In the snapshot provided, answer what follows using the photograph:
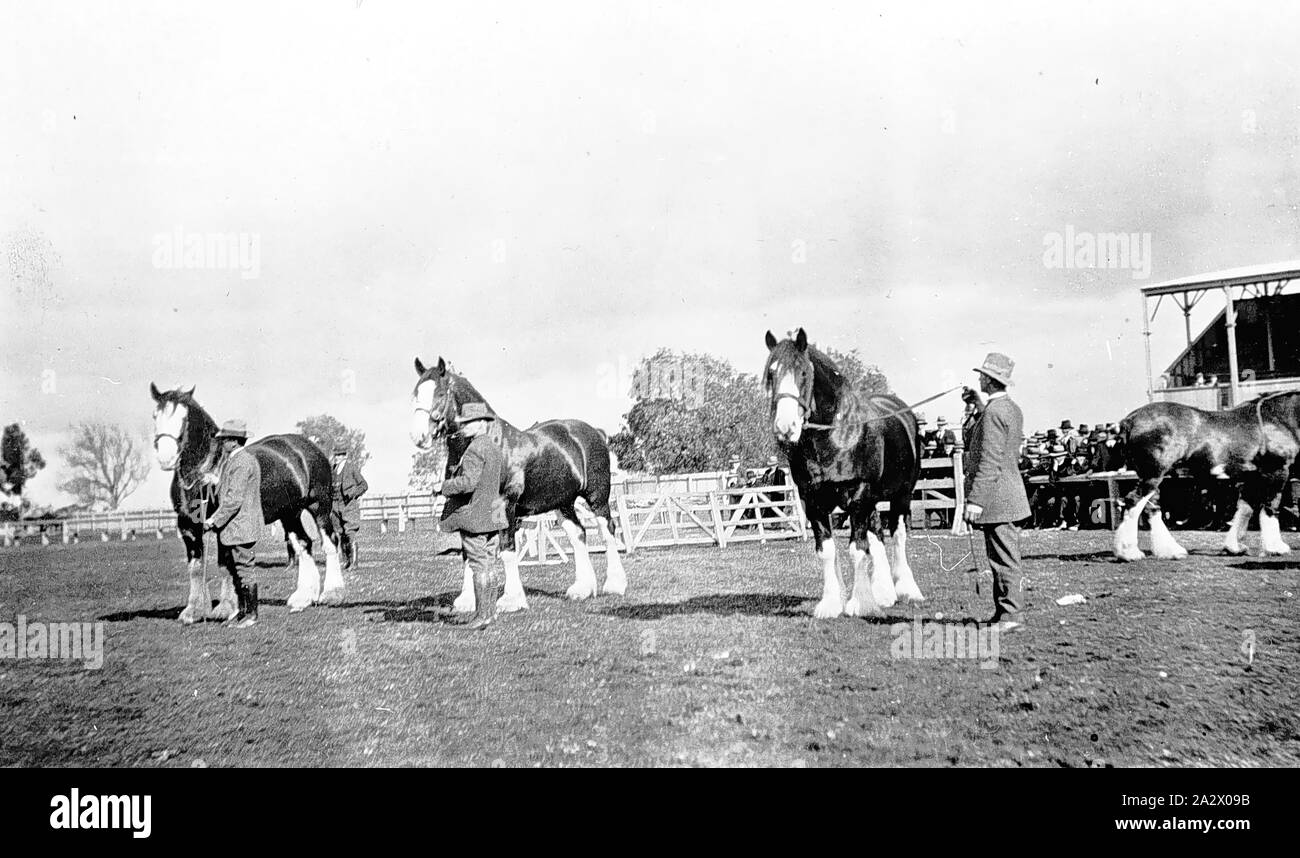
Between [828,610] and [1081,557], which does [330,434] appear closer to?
[828,610]

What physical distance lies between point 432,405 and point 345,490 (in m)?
5.57

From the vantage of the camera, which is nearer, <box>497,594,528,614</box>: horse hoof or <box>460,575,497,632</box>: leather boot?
<box>460,575,497,632</box>: leather boot

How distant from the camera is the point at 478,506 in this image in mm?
7102

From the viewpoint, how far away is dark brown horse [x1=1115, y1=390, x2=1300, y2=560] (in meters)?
9.66

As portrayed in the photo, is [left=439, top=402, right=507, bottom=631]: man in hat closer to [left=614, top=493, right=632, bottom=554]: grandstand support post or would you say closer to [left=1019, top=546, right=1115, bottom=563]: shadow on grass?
[left=1019, top=546, right=1115, bottom=563]: shadow on grass

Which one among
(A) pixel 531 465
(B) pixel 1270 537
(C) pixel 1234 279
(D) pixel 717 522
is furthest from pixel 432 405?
(C) pixel 1234 279

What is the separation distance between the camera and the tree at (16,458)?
5.75 metres

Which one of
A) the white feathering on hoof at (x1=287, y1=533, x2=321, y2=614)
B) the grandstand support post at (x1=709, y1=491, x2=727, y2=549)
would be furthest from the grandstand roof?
the white feathering on hoof at (x1=287, y1=533, x2=321, y2=614)

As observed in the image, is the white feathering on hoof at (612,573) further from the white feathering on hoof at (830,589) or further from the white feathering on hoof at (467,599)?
the white feathering on hoof at (830,589)

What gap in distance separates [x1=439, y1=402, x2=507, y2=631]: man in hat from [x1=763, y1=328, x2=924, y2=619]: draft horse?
2.38 meters
